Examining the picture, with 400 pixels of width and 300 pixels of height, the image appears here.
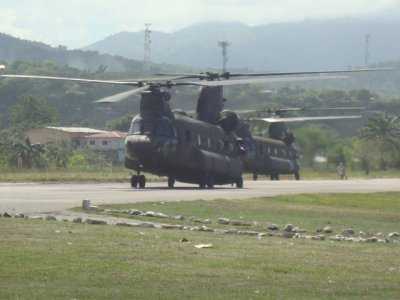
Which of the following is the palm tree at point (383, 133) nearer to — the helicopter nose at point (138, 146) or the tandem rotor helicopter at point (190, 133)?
the tandem rotor helicopter at point (190, 133)

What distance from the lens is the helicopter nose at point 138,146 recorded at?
48.3 meters

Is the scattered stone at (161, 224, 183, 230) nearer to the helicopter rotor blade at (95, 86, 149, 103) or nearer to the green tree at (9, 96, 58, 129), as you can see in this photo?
the helicopter rotor blade at (95, 86, 149, 103)

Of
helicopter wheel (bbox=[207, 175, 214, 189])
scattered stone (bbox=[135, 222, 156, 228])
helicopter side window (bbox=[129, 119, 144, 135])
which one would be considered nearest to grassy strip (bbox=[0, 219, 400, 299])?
scattered stone (bbox=[135, 222, 156, 228])

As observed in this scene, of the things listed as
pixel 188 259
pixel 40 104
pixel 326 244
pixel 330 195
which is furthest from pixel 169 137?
pixel 40 104

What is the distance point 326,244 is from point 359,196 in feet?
84.5

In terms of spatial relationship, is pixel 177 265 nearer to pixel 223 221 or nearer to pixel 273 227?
pixel 273 227

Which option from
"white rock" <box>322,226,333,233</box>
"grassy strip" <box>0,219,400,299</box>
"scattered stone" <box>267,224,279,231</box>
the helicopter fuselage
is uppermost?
the helicopter fuselage

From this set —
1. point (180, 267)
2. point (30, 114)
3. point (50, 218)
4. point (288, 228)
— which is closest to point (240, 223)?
point (288, 228)

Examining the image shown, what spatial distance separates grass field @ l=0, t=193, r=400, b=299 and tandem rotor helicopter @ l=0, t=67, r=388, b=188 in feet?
71.2

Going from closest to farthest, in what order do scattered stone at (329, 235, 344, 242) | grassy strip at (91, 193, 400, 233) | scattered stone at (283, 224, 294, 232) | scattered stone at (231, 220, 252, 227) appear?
1. scattered stone at (329, 235, 344, 242)
2. scattered stone at (283, 224, 294, 232)
3. scattered stone at (231, 220, 252, 227)
4. grassy strip at (91, 193, 400, 233)

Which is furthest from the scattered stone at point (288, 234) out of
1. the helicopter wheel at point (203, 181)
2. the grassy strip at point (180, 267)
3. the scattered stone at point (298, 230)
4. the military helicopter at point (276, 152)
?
the military helicopter at point (276, 152)

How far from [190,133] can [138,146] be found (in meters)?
3.70

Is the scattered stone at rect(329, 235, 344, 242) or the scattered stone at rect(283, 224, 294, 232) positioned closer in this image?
the scattered stone at rect(329, 235, 344, 242)

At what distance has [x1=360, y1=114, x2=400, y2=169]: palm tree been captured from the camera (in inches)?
5375
